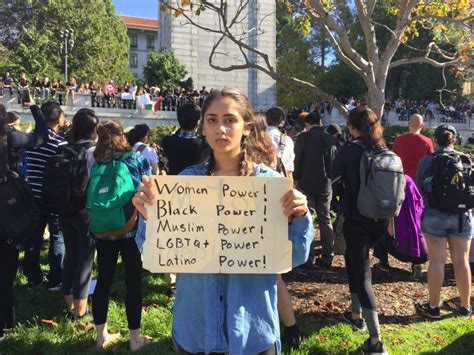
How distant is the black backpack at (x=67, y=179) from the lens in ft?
13.6

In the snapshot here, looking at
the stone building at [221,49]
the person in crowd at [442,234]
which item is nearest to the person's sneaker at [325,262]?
the person in crowd at [442,234]

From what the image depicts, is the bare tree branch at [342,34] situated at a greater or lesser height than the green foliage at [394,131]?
greater

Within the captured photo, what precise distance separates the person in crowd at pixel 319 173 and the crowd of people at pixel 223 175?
1.71 ft

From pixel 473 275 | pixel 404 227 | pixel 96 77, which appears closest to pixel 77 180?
pixel 404 227

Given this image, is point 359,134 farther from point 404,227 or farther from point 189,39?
point 189,39

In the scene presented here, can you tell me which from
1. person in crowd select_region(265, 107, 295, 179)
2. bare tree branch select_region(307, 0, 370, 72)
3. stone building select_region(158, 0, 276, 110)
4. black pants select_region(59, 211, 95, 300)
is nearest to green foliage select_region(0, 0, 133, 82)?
stone building select_region(158, 0, 276, 110)

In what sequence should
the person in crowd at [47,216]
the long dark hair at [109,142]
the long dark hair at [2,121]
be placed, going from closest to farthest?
the long dark hair at [109,142] → the long dark hair at [2,121] → the person in crowd at [47,216]

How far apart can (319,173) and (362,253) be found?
231cm

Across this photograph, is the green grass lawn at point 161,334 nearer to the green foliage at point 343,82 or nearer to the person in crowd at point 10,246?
the person in crowd at point 10,246

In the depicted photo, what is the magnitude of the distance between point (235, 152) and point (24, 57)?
138 feet

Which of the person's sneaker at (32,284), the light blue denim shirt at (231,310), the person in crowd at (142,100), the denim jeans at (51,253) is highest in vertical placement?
the person in crowd at (142,100)

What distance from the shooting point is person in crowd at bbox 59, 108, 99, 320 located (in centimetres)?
423

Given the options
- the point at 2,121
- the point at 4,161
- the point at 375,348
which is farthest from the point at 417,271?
the point at 2,121

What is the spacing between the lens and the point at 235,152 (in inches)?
88.0
